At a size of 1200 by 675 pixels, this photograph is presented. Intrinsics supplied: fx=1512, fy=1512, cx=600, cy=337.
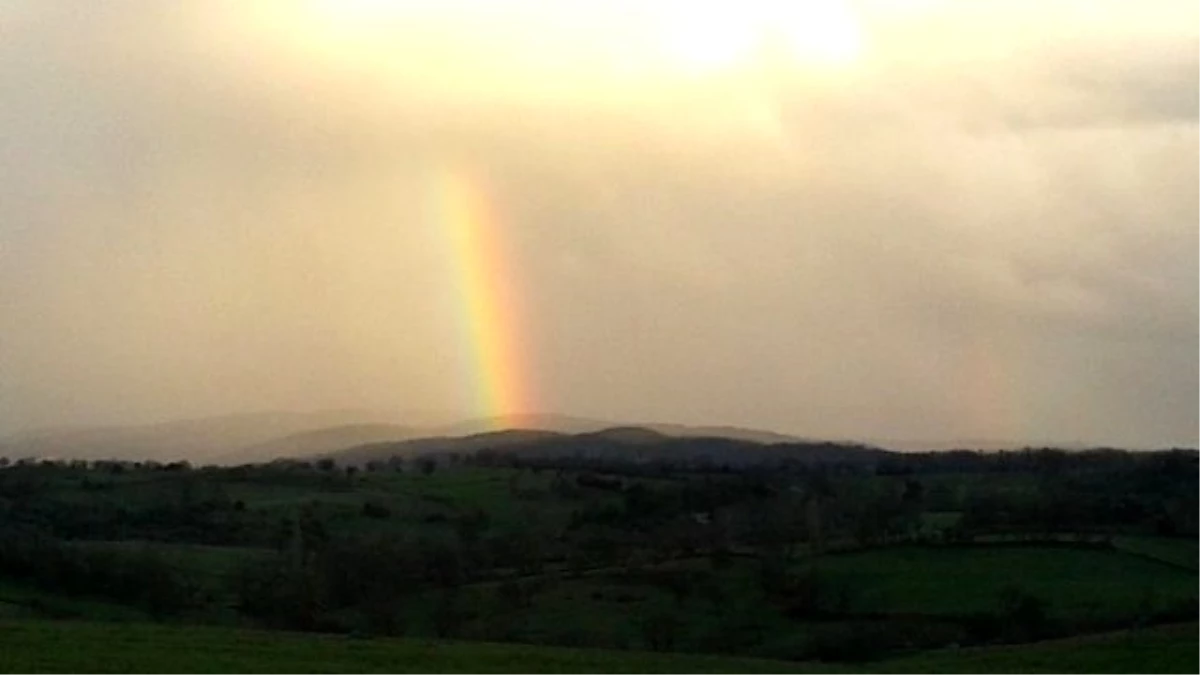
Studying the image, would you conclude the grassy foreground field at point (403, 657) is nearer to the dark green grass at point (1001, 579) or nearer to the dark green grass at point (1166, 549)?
the dark green grass at point (1001, 579)

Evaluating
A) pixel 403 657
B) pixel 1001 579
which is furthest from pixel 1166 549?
pixel 403 657

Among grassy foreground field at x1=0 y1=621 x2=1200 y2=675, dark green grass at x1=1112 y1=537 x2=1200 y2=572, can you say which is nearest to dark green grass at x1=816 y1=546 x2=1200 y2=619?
dark green grass at x1=1112 y1=537 x2=1200 y2=572

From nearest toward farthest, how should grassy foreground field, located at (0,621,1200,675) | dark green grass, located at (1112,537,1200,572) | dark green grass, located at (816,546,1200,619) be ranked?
1. grassy foreground field, located at (0,621,1200,675)
2. dark green grass, located at (816,546,1200,619)
3. dark green grass, located at (1112,537,1200,572)

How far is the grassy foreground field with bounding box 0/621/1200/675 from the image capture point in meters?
34.3

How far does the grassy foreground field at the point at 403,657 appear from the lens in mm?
34281

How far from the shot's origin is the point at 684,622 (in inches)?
2972

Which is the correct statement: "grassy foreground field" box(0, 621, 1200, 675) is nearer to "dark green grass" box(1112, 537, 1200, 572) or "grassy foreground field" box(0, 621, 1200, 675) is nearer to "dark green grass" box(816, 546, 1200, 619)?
"dark green grass" box(816, 546, 1200, 619)

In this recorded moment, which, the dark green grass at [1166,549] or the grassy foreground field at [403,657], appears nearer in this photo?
the grassy foreground field at [403,657]

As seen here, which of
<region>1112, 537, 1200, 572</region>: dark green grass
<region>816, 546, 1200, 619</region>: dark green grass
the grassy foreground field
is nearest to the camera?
the grassy foreground field

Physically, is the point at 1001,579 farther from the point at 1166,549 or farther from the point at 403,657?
the point at 403,657

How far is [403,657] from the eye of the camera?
123ft

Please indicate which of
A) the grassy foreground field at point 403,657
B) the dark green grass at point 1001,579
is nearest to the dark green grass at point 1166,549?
the dark green grass at point 1001,579

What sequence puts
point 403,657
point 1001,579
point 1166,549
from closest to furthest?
1. point 403,657
2. point 1001,579
3. point 1166,549

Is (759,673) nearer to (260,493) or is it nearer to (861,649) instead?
(861,649)
